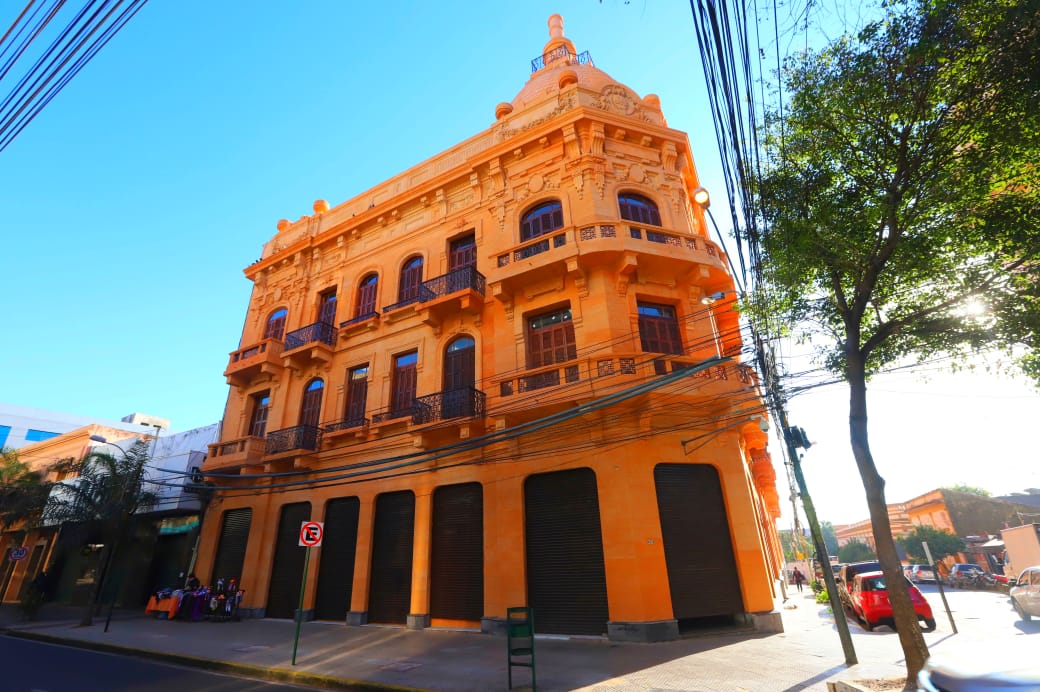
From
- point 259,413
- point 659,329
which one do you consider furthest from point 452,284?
point 259,413

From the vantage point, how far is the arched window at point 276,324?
20984mm

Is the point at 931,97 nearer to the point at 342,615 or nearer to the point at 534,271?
the point at 534,271

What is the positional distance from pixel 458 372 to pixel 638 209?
8017 mm

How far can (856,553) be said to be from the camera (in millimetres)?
70125

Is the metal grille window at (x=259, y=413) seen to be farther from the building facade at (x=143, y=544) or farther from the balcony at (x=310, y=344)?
Answer: the balcony at (x=310, y=344)

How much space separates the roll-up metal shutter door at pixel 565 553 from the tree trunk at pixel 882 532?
5.83m

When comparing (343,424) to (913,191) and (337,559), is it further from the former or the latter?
(913,191)

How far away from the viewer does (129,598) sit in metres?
20.7

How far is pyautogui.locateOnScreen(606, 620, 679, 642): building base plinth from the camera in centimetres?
1014

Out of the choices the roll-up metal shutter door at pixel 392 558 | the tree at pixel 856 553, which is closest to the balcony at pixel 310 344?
the roll-up metal shutter door at pixel 392 558

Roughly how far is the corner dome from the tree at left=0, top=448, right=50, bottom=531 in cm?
2859

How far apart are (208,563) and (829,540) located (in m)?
130

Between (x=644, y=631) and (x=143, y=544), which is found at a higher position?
(x=143, y=544)

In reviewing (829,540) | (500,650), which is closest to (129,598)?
(500,650)
